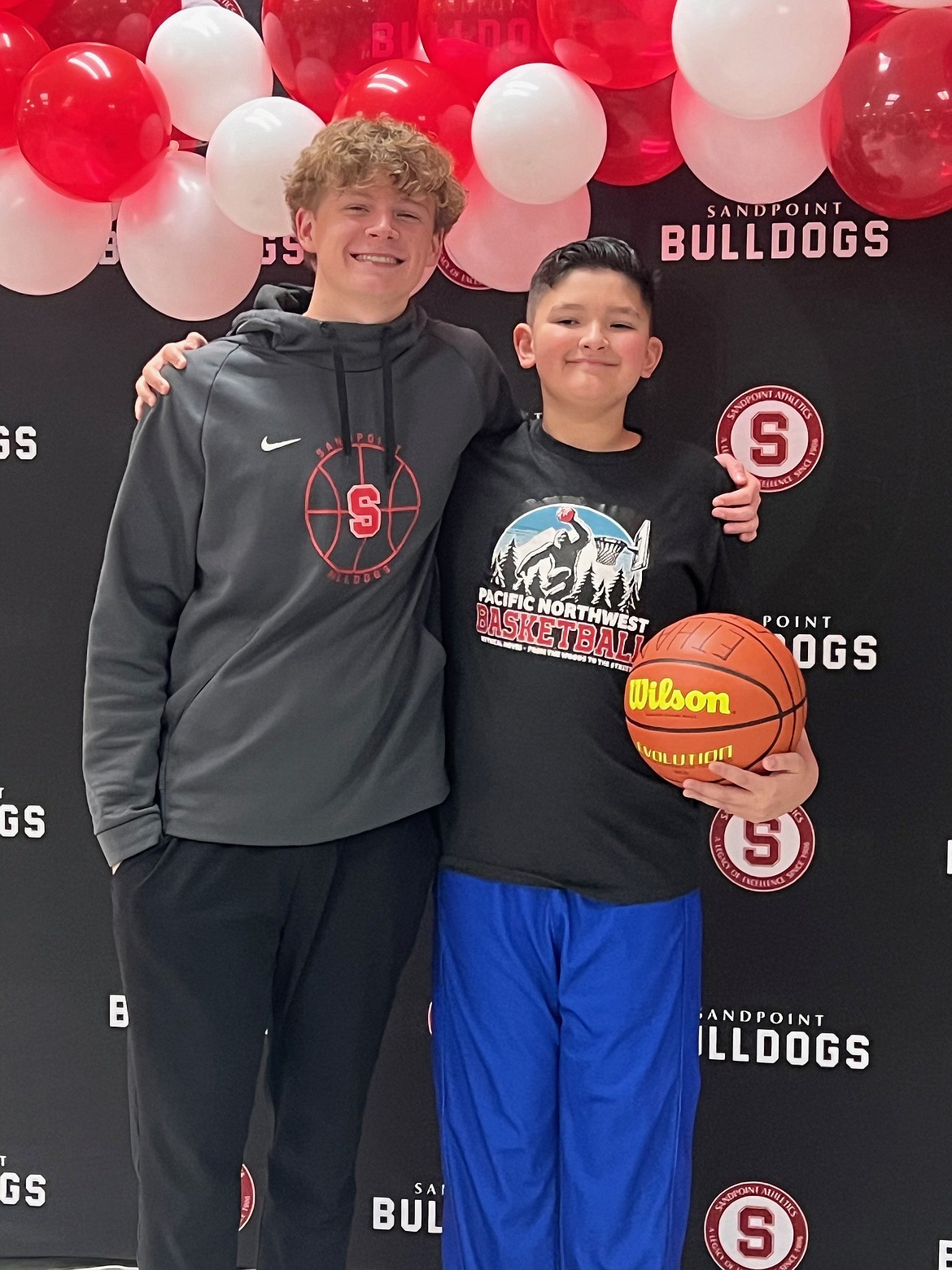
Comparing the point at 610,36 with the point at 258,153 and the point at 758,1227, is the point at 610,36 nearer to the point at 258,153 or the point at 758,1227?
the point at 258,153

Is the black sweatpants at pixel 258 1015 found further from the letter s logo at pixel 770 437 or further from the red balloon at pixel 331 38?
the red balloon at pixel 331 38

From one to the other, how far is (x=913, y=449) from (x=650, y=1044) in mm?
1158

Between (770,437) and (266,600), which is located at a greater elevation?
(770,437)

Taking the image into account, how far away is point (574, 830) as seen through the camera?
174cm

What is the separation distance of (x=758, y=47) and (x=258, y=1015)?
1512 mm

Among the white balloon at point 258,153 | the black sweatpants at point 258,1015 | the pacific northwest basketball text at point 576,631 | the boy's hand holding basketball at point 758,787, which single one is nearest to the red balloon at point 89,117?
the white balloon at point 258,153

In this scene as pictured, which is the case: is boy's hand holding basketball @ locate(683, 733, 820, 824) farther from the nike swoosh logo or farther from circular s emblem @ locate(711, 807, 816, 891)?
the nike swoosh logo

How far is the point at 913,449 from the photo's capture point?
7.19 ft

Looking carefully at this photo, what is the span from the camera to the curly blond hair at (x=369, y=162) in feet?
5.37

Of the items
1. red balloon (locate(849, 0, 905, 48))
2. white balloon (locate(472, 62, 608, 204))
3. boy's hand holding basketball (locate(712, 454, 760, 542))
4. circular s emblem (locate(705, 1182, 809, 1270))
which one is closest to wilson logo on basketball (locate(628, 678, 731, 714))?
boy's hand holding basketball (locate(712, 454, 760, 542))

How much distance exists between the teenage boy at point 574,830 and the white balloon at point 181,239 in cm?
52

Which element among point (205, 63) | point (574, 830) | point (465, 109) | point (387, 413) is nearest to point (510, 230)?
point (465, 109)

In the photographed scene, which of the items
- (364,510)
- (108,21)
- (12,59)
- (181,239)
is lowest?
(364,510)

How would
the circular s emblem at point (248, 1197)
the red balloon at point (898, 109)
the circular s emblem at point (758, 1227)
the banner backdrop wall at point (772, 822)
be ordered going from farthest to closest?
1. the circular s emblem at point (248, 1197)
2. the circular s emblem at point (758, 1227)
3. the banner backdrop wall at point (772, 822)
4. the red balloon at point (898, 109)
